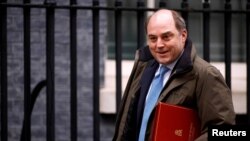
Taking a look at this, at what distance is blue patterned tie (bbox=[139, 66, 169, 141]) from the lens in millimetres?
3404

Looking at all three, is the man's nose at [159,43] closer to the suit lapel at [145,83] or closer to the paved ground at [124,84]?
the suit lapel at [145,83]

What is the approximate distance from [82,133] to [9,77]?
1089 mm

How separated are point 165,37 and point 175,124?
0.51 m

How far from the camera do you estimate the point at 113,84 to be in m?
6.82

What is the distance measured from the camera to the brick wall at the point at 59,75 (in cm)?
671

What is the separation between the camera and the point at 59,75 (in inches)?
266

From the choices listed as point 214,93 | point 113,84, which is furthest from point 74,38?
point 113,84

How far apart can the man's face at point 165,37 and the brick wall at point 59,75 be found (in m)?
3.43

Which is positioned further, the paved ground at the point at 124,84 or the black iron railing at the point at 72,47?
the paved ground at the point at 124,84

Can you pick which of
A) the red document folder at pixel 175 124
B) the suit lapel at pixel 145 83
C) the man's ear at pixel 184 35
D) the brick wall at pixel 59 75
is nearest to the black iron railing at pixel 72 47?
the suit lapel at pixel 145 83

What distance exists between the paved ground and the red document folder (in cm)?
330

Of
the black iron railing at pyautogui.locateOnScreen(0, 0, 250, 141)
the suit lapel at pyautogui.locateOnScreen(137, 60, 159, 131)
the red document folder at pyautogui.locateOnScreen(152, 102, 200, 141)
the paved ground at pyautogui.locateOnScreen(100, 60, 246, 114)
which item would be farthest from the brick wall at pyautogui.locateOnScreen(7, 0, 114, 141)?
the red document folder at pyautogui.locateOnScreen(152, 102, 200, 141)

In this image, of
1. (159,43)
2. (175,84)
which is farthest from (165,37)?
(175,84)

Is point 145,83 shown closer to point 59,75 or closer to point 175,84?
point 175,84
